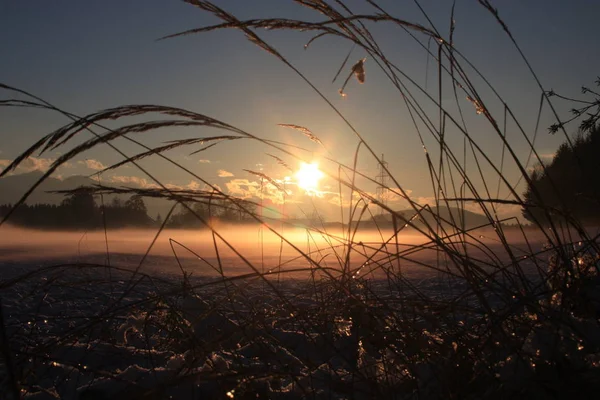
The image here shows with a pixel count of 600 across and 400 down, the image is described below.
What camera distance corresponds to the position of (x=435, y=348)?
116cm

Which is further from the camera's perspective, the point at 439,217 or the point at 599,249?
the point at 439,217

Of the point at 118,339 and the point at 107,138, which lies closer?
the point at 107,138

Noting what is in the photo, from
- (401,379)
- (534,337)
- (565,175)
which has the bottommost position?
(401,379)

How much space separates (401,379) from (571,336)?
0.42m

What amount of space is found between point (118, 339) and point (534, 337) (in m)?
2.06

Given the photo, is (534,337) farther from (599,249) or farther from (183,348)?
(183,348)

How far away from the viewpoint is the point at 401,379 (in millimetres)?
1135

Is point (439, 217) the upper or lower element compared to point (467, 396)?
upper

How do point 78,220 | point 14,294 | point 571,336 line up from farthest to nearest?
point 78,220 < point 14,294 < point 571,336

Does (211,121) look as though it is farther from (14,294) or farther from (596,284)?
(14,294)

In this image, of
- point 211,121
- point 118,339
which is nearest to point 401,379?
point 211,121

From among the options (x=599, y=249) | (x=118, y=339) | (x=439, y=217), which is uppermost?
(x=439, y=217)

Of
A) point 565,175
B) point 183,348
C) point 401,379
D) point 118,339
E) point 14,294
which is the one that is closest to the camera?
point 401,379

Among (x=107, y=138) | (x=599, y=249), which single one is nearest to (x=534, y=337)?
(x=599, y=249)
